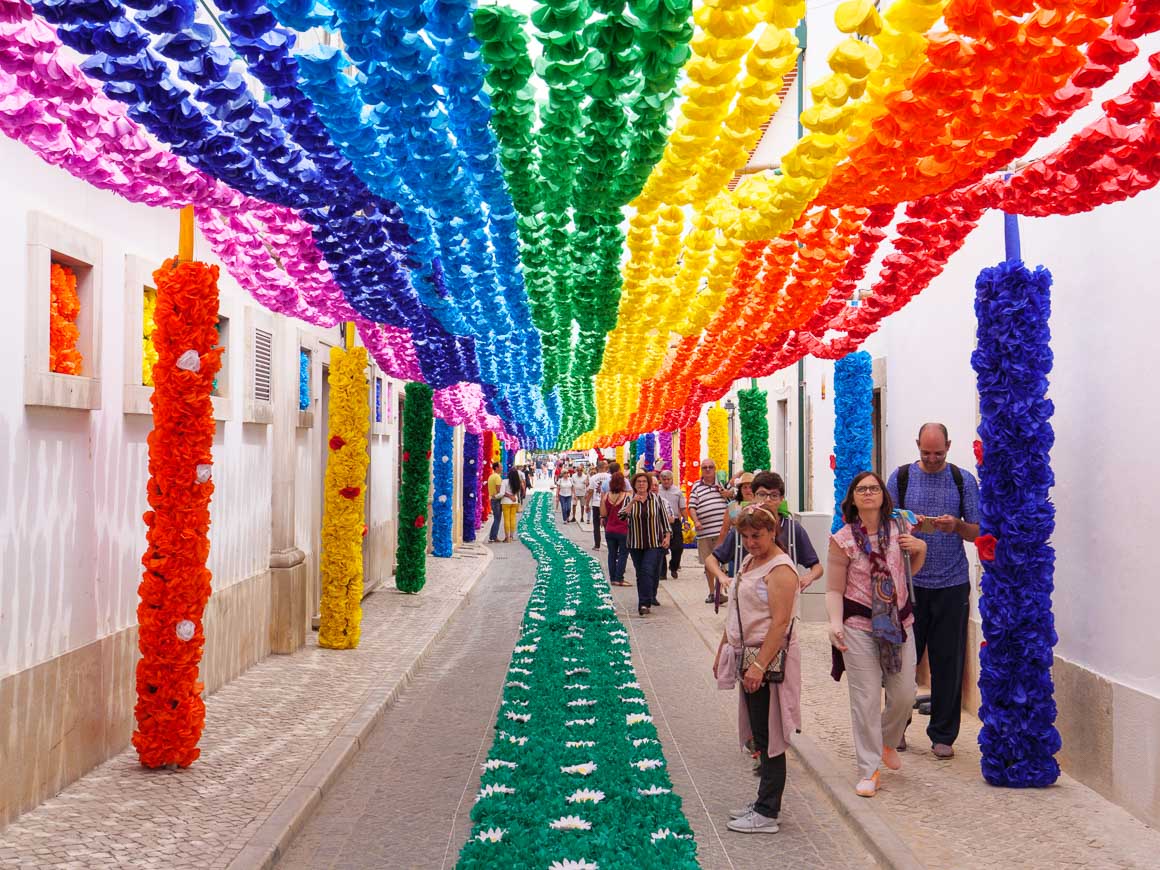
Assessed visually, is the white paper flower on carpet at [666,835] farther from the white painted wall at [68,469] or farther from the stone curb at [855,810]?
the white painted wall at [68,469]

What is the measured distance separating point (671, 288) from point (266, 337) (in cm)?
451

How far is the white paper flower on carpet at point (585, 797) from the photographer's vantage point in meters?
6.14

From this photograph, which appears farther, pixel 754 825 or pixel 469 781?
pixel 469 781

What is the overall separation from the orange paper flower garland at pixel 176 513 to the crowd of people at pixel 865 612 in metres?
3.12

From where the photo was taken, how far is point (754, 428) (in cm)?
1669

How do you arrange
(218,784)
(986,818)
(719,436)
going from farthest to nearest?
(719,436), (218,784), (986,818)

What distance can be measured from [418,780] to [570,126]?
4052 millimetres

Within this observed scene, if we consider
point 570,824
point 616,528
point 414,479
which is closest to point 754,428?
point 616,528

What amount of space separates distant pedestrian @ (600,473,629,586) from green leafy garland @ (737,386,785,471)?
6.28 feet

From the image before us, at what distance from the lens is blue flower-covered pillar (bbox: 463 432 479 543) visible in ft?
98.3

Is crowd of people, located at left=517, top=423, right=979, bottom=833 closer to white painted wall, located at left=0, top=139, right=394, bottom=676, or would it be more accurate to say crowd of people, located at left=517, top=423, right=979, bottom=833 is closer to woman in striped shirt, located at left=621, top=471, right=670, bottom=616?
white painted wall, located at left=0, top=139, right=394, bottom=676

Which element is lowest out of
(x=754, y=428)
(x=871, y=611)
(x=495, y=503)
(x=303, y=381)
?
(x=495, y=503)

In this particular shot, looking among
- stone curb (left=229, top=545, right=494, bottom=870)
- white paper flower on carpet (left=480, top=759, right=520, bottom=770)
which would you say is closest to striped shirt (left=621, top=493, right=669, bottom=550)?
stone curb (left=229, top=545, right=494, bottom=870)

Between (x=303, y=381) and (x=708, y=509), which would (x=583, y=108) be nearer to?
(x=303, y=381)
